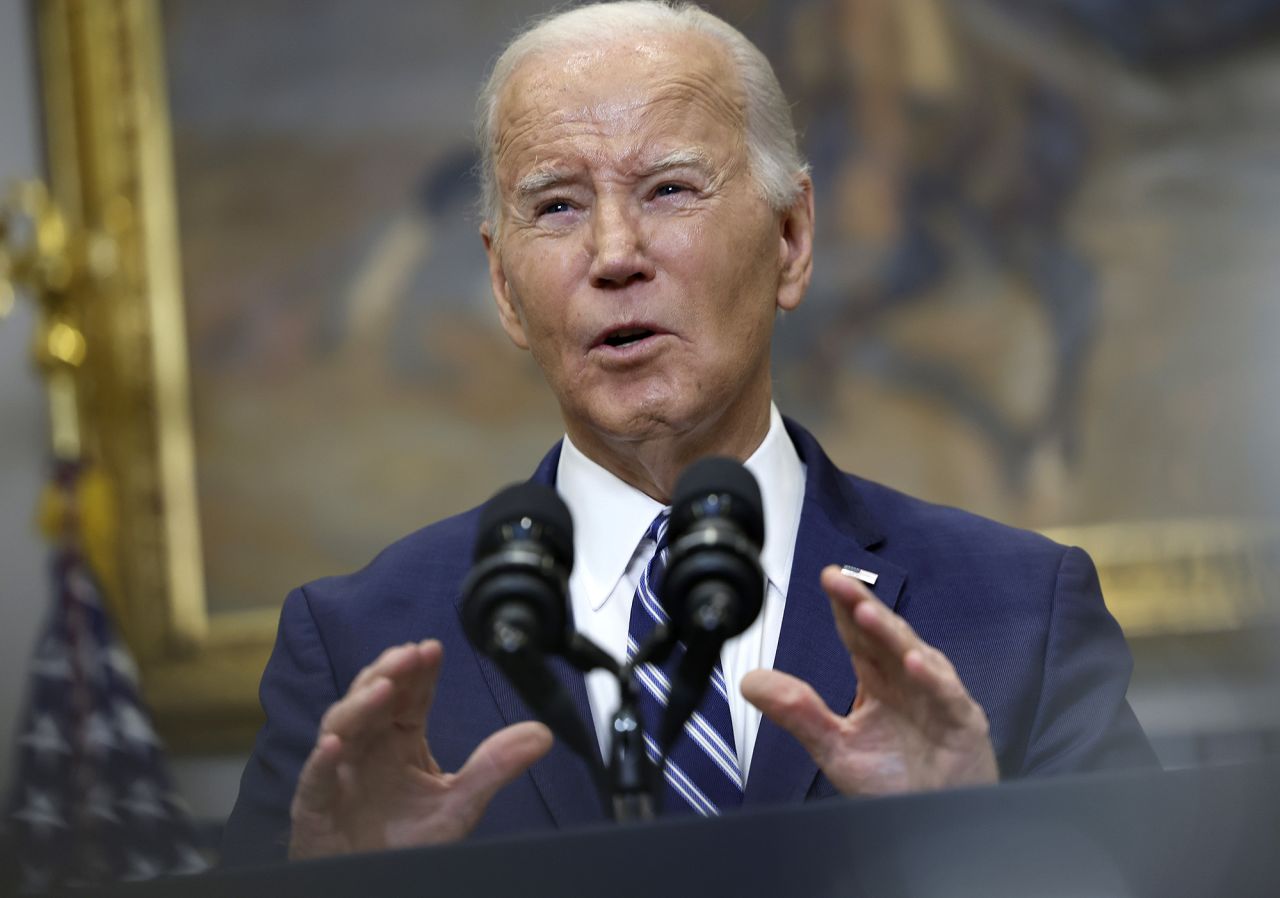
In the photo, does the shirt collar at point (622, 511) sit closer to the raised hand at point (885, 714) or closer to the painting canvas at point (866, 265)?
the raised hand at point (885, 714)

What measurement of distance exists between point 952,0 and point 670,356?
3.14 m

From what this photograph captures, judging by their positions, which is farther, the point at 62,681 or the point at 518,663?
the point at 62,681

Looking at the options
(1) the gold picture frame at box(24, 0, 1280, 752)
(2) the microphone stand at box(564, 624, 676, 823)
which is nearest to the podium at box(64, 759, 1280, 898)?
(2) the microphone stand at box(564, 624, 676, 823)

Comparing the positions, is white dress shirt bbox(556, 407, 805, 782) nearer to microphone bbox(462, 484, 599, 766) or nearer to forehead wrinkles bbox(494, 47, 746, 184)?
forehead wrinkles bbox(494, 47, 746, 184)

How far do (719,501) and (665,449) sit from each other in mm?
1074

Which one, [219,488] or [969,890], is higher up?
[969,890]

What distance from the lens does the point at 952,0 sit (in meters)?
4.99

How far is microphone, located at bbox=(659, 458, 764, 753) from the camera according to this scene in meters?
1.27

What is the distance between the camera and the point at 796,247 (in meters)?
2.58

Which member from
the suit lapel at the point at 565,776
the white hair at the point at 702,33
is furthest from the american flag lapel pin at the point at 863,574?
the white hair at the point at 702,33

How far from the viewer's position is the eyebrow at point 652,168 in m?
2.31

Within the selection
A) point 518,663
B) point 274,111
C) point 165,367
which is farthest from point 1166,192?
point 518,663

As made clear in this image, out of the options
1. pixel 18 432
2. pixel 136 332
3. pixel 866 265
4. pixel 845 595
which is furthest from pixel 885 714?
pixel 18 432

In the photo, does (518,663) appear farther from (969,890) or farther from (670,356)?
(670,356)
